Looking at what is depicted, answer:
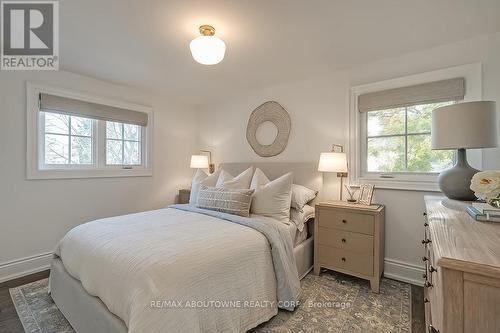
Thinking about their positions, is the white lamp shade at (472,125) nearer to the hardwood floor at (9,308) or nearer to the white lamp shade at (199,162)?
the white lamp shade at (199,162)

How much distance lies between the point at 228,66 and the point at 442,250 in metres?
2.48

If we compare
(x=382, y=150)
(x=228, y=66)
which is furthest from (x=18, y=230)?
(x=382, y=150)

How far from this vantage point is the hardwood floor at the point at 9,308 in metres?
1.63

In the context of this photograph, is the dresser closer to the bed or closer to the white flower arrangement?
the white flower arrangement

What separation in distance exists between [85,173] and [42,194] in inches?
18.1

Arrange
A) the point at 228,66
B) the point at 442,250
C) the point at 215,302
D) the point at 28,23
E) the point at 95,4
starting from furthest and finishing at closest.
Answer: the point at 228,66
the point at 28,23
the point at 95,4
the point at 215,302
the point at 442,250

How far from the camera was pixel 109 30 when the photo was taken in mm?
1890

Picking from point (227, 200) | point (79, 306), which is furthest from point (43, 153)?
point (227, 200)

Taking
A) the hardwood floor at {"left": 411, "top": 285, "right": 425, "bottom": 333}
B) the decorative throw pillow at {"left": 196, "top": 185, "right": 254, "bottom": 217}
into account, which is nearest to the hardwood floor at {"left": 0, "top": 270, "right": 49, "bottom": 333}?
the decorative throw pillow at {"left": 196, "top": 185, "right": 254, "bottom": 217}

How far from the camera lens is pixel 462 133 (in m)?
1.44

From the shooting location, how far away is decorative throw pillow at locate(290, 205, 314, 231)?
7.73ft

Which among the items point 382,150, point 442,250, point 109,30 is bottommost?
point 442,250

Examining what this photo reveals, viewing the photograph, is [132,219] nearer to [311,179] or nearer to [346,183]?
[311,179]

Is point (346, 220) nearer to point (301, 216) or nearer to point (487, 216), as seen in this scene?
point (301, 216)
